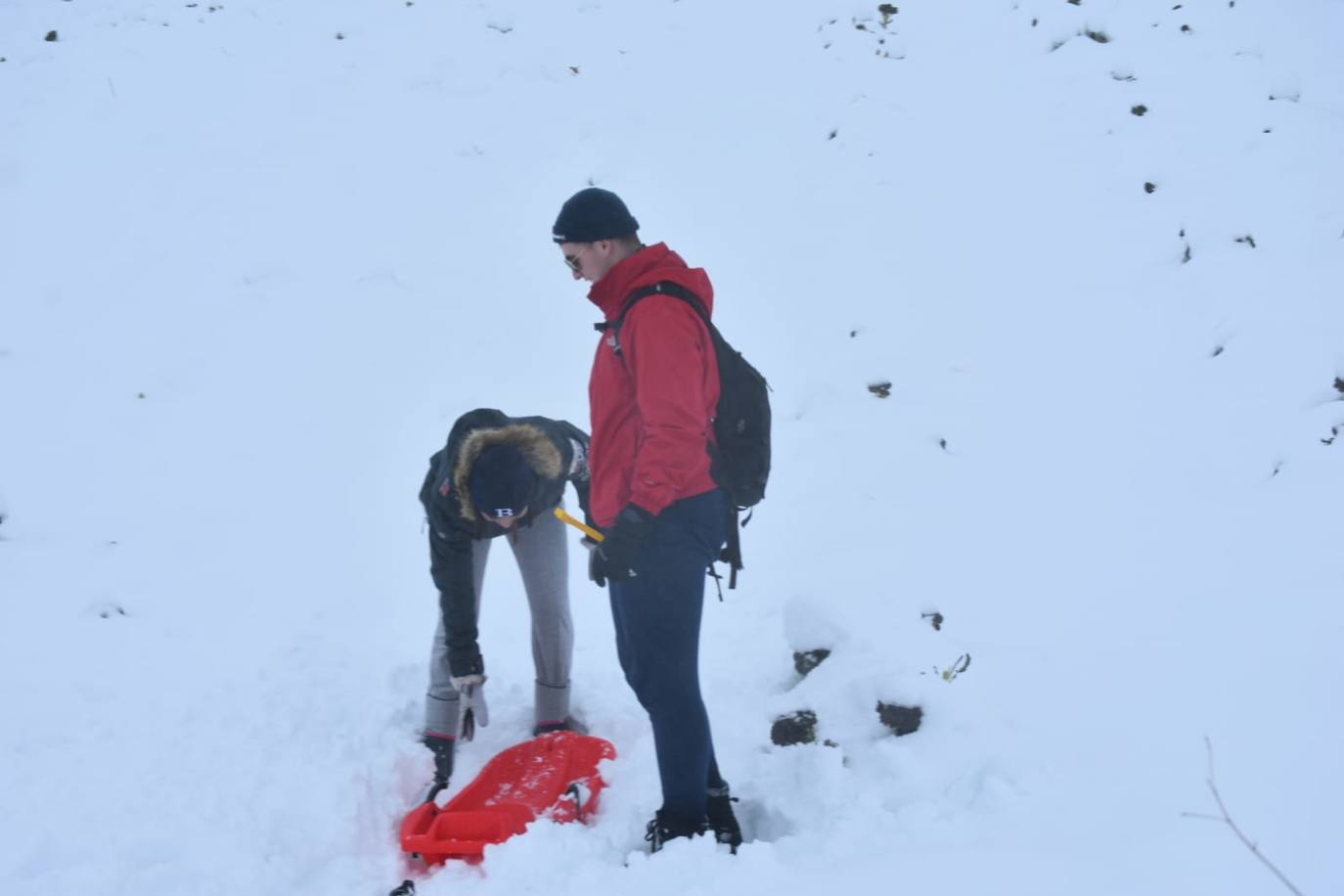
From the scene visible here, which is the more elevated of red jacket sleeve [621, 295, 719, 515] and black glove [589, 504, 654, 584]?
red jacket sleeve [621, 295, 719, 515]

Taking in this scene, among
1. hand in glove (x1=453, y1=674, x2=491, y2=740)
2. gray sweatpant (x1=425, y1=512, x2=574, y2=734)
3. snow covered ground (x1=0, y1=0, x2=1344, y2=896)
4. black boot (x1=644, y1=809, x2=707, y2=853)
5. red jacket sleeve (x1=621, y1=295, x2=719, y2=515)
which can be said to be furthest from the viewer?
gray sweatpant (x1=425, y1=512, x2=574, y2=734)

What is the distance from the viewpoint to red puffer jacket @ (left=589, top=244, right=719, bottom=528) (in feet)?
7.74

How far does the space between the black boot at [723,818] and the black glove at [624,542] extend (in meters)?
0.89

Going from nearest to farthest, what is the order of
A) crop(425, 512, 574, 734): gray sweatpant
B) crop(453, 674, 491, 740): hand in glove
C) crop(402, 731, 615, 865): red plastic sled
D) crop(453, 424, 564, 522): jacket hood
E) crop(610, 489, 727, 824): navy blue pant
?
crop(610, 489, 727, 824): navy blue pant → crop(402, 731, 615, 865): red plastic sled → crop(453, 424, 564, 522): jacket hood → crop(453, 674, 491, 740): hand in glove → crop(425, 512, 574, 734): gray sweatpant

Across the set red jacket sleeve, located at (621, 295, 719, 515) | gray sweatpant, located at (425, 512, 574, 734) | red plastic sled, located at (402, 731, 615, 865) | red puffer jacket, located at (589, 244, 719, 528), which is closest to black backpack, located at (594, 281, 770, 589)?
red puffer jacket, located at (589, 244, 719, 528)

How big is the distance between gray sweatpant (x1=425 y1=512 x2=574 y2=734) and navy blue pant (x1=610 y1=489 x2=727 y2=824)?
966 mm

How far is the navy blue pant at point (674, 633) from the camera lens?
8.09ft

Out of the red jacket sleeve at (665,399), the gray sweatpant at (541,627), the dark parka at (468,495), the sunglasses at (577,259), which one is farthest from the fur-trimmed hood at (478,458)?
the red jacket sleeve at (665,399)

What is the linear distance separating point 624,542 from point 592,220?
3.25ft

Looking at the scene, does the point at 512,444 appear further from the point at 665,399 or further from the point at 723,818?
the point at 723,818

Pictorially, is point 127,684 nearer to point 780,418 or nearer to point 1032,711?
point 1032,711

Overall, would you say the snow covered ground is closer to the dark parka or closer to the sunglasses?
the dark parka

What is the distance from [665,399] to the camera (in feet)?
7.72

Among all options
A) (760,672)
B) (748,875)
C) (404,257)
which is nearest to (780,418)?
(760,672)
